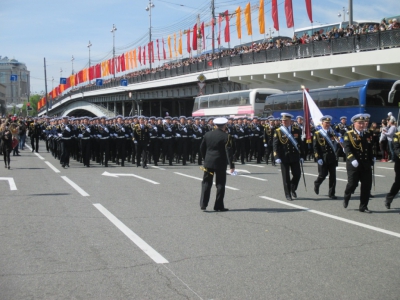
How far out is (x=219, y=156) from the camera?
10781mm

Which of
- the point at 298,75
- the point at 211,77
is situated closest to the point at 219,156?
the point at 298,75

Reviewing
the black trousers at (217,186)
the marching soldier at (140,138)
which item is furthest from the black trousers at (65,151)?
the black trousers at (217,186)

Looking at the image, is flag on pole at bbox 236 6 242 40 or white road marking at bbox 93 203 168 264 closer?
white road marking at bbox 93 203 168 264

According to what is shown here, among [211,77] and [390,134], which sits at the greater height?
[211,77]

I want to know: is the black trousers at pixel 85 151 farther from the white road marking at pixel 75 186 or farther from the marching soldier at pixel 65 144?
the white road marking at pixel 75 186

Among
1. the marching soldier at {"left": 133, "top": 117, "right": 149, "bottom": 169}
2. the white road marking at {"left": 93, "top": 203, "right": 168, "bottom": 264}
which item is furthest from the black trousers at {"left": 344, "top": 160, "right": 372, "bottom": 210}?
Answer: the marching soldier at {"left": 133, "top": 117, "right": 149, "bottom": 169}

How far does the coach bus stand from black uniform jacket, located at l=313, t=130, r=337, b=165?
26.4 m

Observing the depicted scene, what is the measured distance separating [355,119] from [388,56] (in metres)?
18.4

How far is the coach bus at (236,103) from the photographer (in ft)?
129

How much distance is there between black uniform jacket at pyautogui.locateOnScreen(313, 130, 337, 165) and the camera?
12703 millimetres

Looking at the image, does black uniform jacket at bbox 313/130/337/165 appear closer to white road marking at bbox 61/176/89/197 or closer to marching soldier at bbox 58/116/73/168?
white road marking at bbox 61/176/89/197

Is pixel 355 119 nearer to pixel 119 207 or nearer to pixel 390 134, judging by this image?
pixel 119 207

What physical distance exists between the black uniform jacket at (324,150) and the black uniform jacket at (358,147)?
6.64 ft

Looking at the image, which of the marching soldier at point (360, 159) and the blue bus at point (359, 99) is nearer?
the marching soldier at point (360, 159)
